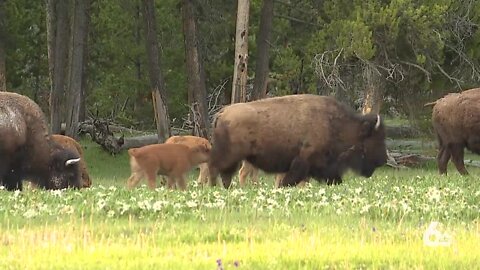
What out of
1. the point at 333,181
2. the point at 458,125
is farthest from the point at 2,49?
the point at 333,181

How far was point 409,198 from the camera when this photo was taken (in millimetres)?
12891

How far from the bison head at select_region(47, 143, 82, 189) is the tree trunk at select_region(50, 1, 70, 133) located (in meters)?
16.8

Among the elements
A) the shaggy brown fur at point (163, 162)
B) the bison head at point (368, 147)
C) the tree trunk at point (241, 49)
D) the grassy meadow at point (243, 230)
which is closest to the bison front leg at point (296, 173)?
the bison head at point (368, 147)

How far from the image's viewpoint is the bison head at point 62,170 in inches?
755

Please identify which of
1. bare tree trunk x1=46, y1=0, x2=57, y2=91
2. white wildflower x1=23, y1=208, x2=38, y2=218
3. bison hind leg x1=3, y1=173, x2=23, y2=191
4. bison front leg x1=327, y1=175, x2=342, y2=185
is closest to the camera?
white wildflower x1=23, y1=208, x2=38, y2=218

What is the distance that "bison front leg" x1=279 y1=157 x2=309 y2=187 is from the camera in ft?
58.6

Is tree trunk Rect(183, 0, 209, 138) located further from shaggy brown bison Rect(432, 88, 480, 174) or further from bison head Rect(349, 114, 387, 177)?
bison head Rect(349, 114, 387, 177)

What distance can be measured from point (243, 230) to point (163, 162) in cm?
948

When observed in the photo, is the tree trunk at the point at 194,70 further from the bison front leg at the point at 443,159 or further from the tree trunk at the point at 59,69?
the bison front leg at the point at 443,159

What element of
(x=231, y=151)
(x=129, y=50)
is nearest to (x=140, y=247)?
(x=231, y=151)

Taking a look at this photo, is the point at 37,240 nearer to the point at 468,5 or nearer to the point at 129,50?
the point at 468,5

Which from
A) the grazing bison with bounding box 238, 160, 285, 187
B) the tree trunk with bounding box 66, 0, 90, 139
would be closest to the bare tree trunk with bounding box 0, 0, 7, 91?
the tree trunk with bounding box 66, 0, 90, 139

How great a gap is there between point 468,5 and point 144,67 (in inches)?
645

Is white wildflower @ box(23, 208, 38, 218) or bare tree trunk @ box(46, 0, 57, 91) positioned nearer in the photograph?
white wildflower @ box(23, 208, 38, 218)
